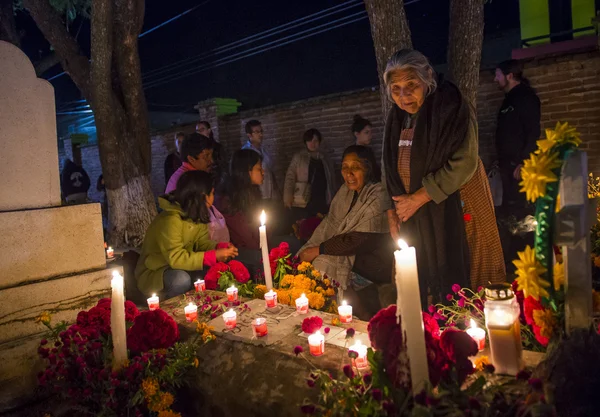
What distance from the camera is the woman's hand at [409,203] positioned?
290 cm

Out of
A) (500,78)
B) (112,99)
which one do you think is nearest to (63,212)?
(112,99)

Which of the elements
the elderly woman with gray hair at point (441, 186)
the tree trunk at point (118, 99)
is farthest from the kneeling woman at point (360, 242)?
the tree trunk at point (118, 99)

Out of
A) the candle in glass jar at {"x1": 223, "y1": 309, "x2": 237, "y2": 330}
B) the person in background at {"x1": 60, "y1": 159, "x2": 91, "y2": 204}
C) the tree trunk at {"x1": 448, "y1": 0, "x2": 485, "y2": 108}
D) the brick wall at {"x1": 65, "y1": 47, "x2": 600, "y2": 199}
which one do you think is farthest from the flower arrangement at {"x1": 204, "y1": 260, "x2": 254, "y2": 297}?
the person in background at {"x1": 60, "y1": 159, "x2": 91, "y2": 204}

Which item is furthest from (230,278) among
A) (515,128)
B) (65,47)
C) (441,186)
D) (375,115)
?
(65,47)

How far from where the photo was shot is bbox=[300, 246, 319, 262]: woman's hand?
3872 millimetres

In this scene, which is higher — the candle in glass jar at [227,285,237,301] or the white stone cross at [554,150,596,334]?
the white stone cross at [554,150,596,334]

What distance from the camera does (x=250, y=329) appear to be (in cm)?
261

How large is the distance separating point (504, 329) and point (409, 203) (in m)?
1.31

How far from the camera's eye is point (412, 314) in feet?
4.87

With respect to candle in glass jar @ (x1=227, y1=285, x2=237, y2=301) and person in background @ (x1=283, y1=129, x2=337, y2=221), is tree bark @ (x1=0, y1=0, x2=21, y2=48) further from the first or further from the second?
candle in glass jar @ (x1=227, y1=285, x2=237, y2=301)

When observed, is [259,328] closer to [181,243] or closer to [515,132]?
[181,243]

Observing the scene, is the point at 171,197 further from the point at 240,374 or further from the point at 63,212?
the point at 240,374

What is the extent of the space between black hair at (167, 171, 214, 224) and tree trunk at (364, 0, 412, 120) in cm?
208

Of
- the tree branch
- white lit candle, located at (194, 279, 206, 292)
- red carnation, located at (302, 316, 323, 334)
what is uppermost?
the tree branch
